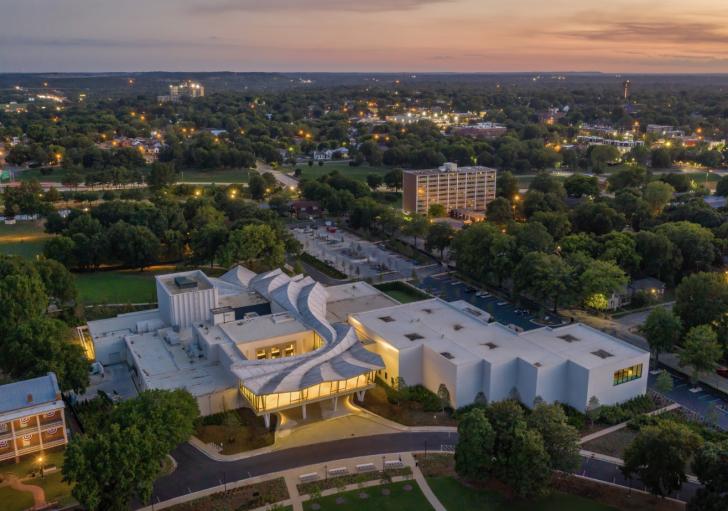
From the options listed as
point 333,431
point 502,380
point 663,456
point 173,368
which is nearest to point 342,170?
point 173,368

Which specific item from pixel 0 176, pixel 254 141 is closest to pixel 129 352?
pixel 0 176

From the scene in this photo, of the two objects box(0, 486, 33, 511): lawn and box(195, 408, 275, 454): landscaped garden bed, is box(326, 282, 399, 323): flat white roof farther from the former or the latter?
box(0, 486, 33, 511): lawn

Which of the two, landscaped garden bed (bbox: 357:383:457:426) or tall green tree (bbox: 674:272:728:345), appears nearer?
landscaped garden bed (bbox: 357:383:457:426)

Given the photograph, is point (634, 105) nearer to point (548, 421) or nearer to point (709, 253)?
point (709, 253)

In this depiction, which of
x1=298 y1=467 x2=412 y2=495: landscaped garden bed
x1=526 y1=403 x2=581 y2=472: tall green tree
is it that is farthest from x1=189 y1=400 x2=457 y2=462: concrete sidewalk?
x1=526 y1=403 x2=581 y2=472: tall green tree

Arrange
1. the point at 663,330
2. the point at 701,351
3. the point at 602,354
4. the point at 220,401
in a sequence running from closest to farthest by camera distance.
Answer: the point at 220,401, the point at 602,354, the point at 701,351, the point at 663,330

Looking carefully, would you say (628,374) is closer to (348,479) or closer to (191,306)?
(348,479)
